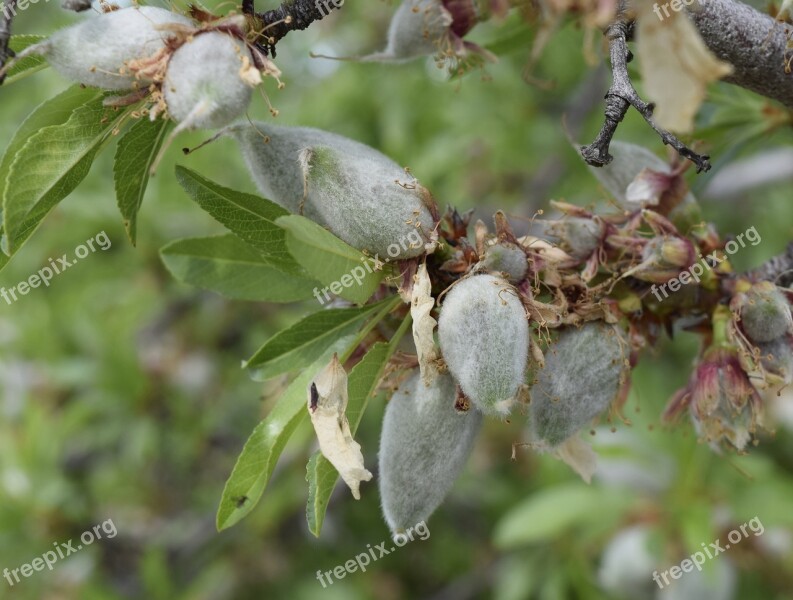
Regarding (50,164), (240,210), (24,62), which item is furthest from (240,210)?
(24,62)

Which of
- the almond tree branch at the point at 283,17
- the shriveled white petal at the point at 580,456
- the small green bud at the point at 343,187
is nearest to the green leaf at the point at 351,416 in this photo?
the small green bud at the point at 343,187

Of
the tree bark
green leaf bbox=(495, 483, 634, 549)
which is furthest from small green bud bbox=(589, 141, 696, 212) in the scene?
green leaf bbox=(495, 483, 634, 549)

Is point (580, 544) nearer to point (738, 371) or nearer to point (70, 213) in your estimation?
point (738, 371)

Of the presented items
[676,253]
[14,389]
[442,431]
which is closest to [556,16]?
[676,253]

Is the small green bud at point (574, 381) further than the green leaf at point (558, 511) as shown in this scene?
No

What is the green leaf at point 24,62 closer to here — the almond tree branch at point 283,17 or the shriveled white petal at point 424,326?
the almond tree branch at point 283,17

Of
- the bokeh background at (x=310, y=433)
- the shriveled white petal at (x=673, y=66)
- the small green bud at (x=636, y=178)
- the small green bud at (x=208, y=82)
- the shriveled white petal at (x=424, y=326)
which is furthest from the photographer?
the bokeh background at (x=310, y=433)

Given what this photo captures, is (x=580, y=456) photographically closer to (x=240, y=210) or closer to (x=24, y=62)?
(x=240, y=210)
